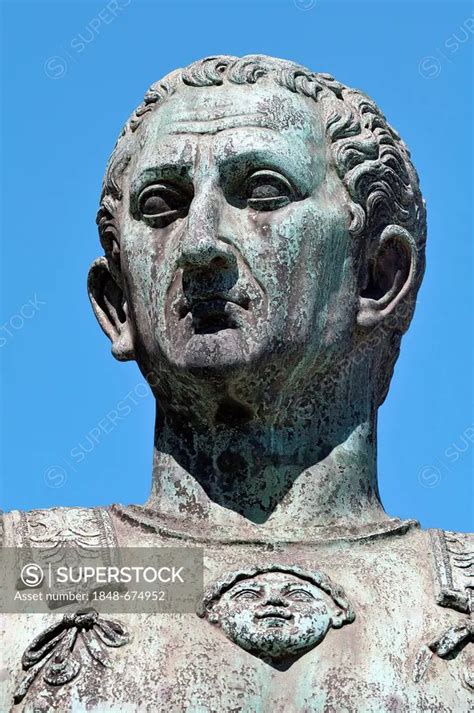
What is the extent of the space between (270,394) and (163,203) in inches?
47.9

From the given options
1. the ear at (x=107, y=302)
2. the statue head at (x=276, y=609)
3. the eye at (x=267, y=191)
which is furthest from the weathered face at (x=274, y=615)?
the eye at (x=267, y=191)

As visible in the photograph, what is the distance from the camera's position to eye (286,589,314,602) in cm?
1429

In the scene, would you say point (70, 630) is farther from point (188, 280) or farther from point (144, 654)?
point (188, 280)

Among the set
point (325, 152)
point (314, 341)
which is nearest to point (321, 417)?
point (314, 341)

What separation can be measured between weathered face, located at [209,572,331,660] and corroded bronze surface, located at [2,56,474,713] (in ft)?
0.03

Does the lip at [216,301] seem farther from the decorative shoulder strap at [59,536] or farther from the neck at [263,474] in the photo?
the decorative shoulder strap at [59,536]

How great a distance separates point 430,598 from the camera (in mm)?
14570

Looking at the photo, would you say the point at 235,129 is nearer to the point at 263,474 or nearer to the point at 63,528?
the point at 263,474

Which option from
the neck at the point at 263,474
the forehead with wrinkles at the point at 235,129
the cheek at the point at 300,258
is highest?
the forehead with wrinkles at the point at 235,129

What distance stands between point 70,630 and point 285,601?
1122 mm

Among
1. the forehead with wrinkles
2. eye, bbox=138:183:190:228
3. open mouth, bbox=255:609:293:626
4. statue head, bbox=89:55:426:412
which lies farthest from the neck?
the forehead with wrinkles

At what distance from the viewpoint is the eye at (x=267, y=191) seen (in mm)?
14938

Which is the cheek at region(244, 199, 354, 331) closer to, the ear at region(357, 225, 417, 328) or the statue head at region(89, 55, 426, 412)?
the statue head at region(89, 55, 426, 412)

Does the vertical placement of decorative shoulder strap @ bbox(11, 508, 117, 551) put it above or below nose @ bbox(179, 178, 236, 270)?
below
